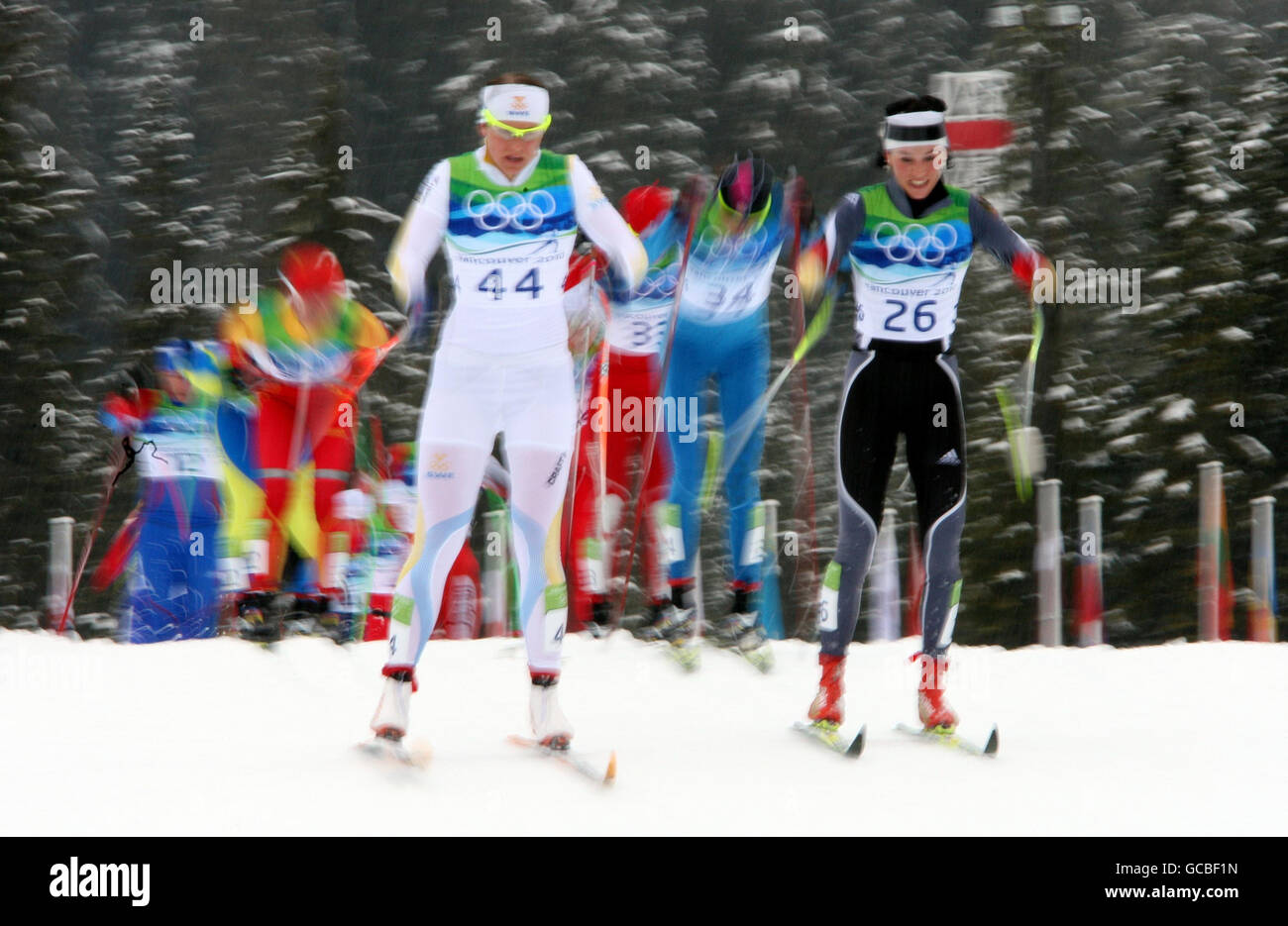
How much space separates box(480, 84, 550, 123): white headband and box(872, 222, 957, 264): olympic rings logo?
4.89 ft

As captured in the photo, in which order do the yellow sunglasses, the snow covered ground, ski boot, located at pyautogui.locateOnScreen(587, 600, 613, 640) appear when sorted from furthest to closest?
ski boot, located at pyautogui.locateOnScreen(587, 600, 613, 640) < the yellow sunglasses < the snow covered ground

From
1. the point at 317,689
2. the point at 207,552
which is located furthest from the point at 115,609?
the point at 317,689

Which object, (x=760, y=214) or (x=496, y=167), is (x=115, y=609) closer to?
(x=760, y=214)

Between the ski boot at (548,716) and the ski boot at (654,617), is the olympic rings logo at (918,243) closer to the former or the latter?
the ski boot at (548,716)

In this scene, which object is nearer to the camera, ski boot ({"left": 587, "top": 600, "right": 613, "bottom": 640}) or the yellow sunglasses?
the yellow sunglasses

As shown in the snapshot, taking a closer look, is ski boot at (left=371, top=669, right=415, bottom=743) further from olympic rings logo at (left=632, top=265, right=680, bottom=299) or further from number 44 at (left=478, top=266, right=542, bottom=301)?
olympic rings logo at (left=632, top=265, right=680, bottom=299)

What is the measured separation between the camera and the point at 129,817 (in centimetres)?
510

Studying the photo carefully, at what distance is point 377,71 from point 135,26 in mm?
4162

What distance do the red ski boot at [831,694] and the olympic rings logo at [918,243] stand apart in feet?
5.36

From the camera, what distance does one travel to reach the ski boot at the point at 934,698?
21.1 feet

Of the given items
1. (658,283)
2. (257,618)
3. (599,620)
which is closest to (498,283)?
(658,283)

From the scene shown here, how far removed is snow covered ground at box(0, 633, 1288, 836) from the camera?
17.2 ft

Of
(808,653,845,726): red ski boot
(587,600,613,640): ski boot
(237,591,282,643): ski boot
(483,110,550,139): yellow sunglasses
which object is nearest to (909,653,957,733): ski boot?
(808,653,845,726): red ski boot

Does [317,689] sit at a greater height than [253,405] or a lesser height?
lesser
